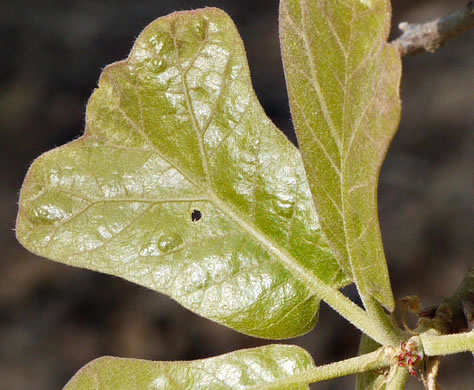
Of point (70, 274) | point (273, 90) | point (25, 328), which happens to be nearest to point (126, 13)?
point (273, 90)

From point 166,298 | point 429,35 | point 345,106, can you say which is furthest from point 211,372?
point 166,298

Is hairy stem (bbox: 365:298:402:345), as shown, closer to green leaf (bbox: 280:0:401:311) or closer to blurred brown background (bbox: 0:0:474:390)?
green leaf (bbox: 280:0:401:311)

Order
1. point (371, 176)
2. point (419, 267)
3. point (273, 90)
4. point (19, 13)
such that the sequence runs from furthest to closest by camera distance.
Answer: point (19, 13) → point (273, 90) → point (419, 267) → point (371, 176)

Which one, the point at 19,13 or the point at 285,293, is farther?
the point at 19,13

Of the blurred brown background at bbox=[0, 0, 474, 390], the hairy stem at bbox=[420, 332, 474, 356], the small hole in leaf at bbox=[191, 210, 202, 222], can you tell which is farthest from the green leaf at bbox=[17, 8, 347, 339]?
the blurred brown background at bbox=[0, 0, 474, 390]

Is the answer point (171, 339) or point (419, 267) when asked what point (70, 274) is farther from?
point (419, 267)

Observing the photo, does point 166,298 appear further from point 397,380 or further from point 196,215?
point 397,380

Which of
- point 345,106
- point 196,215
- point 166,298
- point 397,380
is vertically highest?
point 345,106

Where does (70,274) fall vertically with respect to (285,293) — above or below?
below
